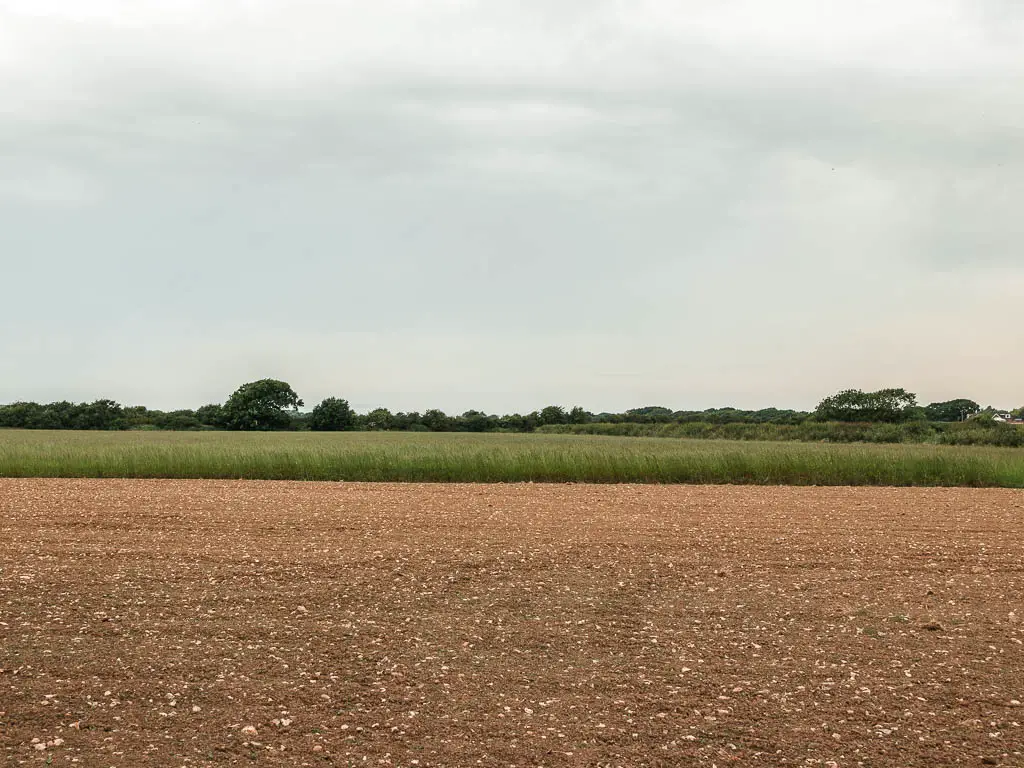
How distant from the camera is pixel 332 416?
2699 inches

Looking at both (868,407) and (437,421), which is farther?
(437,421)

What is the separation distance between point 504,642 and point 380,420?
63751mm

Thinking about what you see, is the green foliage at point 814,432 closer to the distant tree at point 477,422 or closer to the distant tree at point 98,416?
the distant tree at point 477,422

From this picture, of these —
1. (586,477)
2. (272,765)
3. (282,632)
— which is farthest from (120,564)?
(586,477)

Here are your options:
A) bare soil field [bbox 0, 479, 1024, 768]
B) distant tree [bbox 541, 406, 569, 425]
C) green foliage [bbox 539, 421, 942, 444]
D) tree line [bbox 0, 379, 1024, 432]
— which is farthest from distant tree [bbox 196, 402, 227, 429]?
bare soil field [bbox 0, 479, 1024, 768]

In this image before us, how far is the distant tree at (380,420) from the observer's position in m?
68.9

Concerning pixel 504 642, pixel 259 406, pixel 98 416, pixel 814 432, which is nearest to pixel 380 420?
pixel 259 406

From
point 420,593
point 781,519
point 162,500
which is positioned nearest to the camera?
point 420,593

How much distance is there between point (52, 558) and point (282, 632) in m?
4.08

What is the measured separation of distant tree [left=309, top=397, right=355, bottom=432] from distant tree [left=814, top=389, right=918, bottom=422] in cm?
3561

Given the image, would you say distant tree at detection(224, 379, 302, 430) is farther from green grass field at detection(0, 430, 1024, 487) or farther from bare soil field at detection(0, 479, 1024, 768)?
bare soil field at detection(0, 479, 1024, 768)

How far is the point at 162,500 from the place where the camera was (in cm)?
1434

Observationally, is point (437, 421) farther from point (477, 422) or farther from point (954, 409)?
point (954, 409)

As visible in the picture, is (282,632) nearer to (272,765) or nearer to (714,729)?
(272,765)
